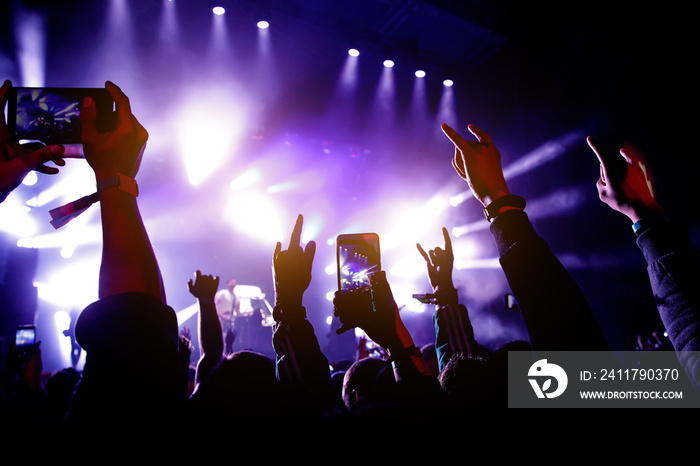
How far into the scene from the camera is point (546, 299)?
3.43ft

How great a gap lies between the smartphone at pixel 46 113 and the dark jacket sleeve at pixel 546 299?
75.0 inches

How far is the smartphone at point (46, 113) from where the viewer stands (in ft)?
5.46

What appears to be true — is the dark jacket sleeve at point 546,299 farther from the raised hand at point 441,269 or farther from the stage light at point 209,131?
the stage light at point 209,131

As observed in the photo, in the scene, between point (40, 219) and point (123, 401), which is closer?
point (123, 401)

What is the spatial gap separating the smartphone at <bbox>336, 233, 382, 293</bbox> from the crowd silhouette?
526 mm

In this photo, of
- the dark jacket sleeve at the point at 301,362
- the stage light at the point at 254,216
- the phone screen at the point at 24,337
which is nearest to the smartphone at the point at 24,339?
the phone screen at the point at 24,337

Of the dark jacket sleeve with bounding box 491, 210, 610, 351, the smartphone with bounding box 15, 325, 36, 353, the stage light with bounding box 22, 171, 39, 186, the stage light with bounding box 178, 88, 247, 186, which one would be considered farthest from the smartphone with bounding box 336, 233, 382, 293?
the stage light with bounding box 22, 171, 39, 186

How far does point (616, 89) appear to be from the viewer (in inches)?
301

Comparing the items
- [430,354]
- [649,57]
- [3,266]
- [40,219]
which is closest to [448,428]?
[430,354]

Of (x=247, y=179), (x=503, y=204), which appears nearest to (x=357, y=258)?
(x=503, y=204)

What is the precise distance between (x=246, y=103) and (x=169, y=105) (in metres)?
2.06

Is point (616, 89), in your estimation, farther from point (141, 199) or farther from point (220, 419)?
point (141, 199)

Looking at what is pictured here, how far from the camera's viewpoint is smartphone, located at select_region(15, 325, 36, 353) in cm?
367

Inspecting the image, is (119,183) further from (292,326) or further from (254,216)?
(254,216)
